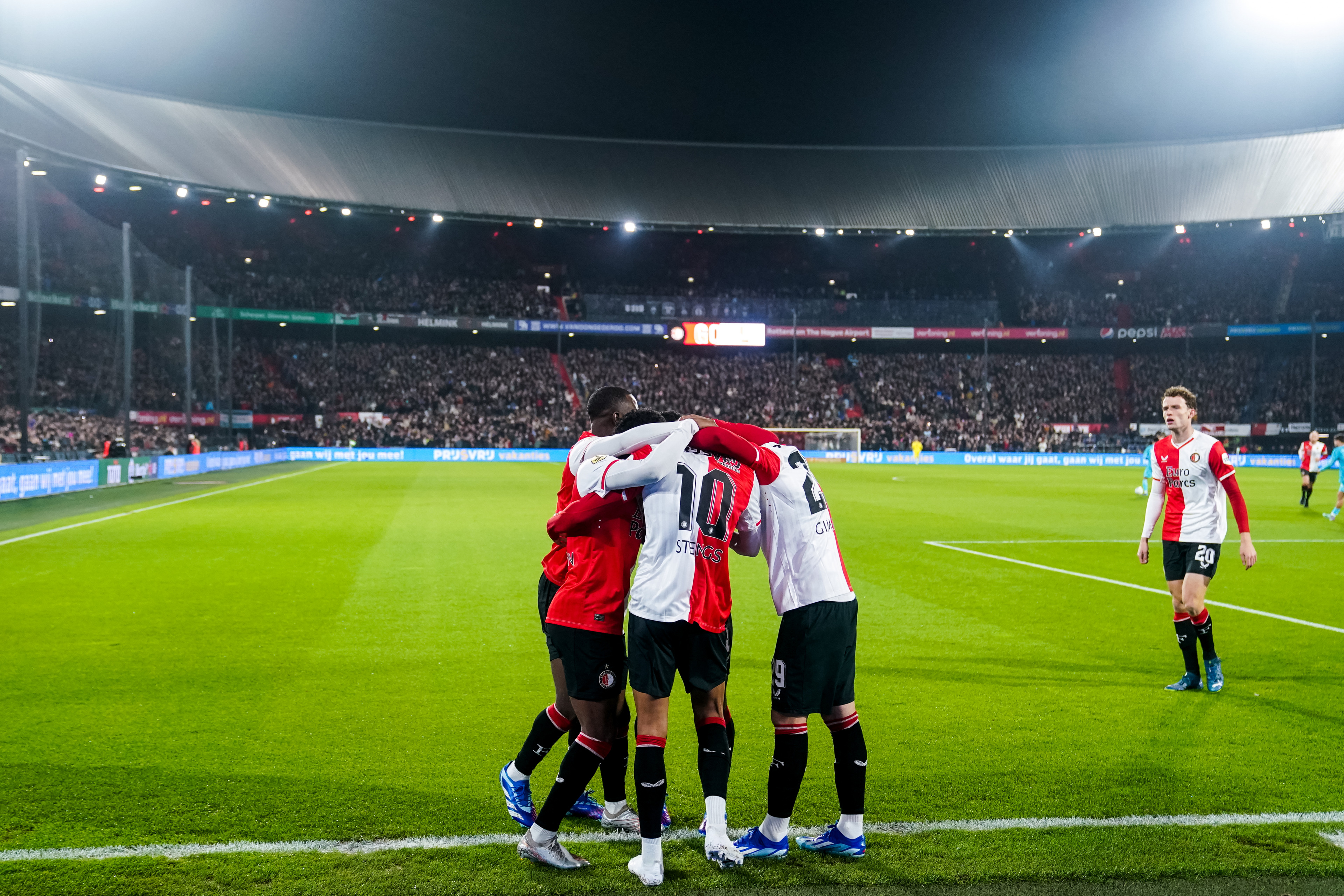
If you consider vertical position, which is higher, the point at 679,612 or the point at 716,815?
the point at 679,612

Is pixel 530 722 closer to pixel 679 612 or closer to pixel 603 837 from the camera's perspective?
pixel 603 837

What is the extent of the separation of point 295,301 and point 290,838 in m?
56.0

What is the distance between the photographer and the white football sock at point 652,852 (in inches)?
148

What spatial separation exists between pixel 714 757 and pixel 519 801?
1.08 metres

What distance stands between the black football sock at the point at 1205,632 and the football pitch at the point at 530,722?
0.30m

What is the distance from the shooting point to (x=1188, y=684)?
674 centimetres

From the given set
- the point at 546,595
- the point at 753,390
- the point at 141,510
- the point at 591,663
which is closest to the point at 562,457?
the point at 753,390

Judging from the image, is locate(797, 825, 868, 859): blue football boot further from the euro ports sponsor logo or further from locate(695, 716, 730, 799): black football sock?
the euro ports sponsor logo

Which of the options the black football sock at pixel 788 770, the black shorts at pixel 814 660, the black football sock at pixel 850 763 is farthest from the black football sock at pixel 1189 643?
the black football sock at pixel 788 770

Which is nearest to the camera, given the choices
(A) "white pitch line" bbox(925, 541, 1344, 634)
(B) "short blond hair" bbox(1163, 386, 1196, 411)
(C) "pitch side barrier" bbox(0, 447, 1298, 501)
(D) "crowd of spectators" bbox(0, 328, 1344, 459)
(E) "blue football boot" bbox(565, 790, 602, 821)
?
(E) "blue football boot" bbox(565, 790, 602, 821)

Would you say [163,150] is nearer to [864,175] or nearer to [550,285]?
[550,285]

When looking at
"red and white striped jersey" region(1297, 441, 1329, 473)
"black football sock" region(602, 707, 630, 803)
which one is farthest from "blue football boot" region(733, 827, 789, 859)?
"red and white striped jersey" region(1297, 441, 1329, 473)

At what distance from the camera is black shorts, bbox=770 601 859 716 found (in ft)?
13.1

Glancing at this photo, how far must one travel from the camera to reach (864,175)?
185ft
